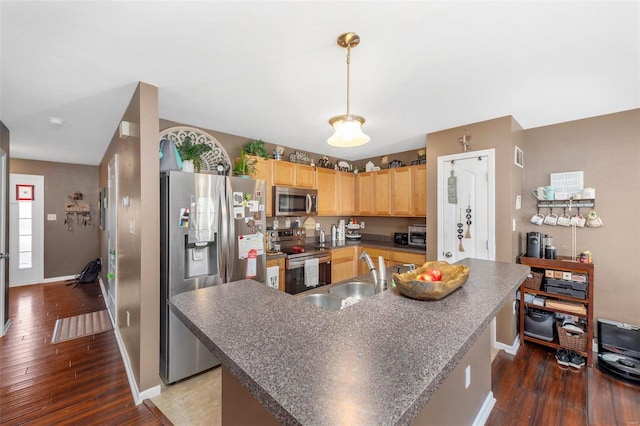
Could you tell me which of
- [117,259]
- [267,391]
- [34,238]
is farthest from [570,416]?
[34,238]

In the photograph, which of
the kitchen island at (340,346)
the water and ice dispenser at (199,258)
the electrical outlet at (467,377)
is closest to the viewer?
the kitchen island at (340,346)

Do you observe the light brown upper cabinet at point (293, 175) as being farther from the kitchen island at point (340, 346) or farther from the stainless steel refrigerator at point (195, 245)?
the kitchen island at point (340, 346)

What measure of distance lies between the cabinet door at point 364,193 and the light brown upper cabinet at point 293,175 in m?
0.97

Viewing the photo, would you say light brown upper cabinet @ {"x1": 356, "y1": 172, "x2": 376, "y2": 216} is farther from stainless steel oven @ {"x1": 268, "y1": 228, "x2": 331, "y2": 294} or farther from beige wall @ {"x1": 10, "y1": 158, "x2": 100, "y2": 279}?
beige wall @ {"x1": 10, "y1": 158, "x2": 100, "y2": 279}

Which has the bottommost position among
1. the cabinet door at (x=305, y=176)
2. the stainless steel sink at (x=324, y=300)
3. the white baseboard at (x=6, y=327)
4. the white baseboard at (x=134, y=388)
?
the white baseboard at (x=134, y=388)

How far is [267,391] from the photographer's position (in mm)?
614

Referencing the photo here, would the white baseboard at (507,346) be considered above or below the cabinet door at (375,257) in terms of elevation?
below

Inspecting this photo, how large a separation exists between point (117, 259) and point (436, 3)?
12.2 ft

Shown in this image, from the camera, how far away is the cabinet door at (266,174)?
11.2 feet

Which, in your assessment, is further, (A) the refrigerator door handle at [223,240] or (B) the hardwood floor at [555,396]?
(A) the refrigerator door handle at [223,240]

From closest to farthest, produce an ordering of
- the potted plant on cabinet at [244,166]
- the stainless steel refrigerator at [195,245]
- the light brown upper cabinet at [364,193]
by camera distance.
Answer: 1. the stainless steel refrigerator at [195,245]
2. the potted plant on cabinet at [244,166]
3. the light brown upper cabinet at [364,193]

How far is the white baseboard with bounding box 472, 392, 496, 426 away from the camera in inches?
69.7

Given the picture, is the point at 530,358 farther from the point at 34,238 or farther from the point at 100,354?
the point at 34,238

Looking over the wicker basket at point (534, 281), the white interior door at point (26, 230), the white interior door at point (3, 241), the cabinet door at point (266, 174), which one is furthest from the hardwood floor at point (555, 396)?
the white interior door at point (26, 230)
